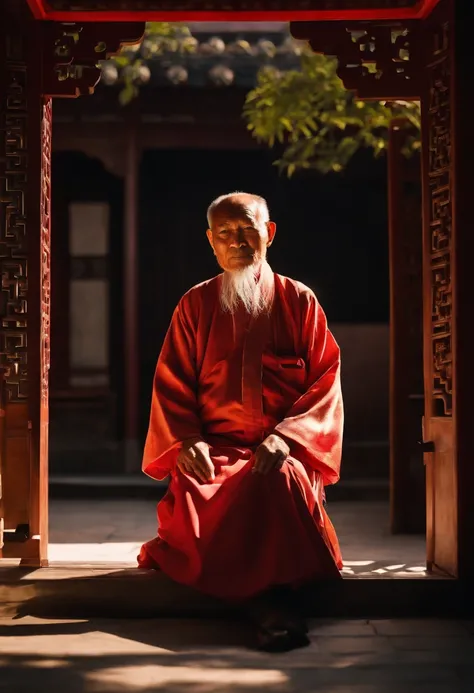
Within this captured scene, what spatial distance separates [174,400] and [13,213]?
45.8 inches

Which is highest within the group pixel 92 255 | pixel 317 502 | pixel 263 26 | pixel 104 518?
pixel 263 26

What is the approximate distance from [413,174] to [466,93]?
244 cm

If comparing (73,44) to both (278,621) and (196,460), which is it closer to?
(196,460)

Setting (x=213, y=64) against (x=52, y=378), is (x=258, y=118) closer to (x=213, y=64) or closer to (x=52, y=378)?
(x=213, y=64)

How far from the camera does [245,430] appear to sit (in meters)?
4.83

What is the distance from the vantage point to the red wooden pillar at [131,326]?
Result: 34.7ft

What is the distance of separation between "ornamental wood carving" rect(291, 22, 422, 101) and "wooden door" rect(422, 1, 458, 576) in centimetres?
7

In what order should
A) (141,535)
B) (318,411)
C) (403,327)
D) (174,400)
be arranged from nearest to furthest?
(318,411)
(174,400)
(403,327)
(141,535)

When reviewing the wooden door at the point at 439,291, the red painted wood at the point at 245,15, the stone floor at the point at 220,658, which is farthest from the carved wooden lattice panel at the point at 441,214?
the stone floor at the point at 220,658

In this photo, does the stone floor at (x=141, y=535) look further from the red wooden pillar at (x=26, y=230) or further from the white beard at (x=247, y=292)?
the white beard at (x=247, y=292)

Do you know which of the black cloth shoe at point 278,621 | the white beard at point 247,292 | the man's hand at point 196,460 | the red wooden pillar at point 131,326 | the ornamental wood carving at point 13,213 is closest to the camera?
the black cloth shoe at point 278,621

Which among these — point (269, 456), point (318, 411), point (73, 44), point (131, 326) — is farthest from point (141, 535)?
point (131, 326)

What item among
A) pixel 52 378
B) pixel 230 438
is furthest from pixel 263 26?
pixel 230 438

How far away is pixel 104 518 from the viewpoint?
824cm
